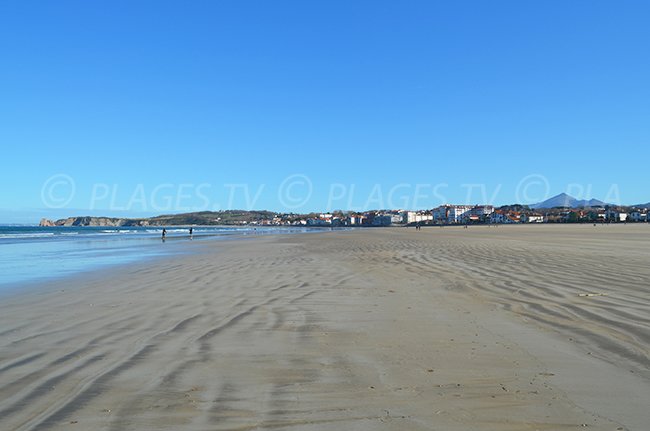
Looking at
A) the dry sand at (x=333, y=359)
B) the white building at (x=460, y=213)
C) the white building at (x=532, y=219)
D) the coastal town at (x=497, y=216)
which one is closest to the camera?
the dry sand at (x=333, y=359)

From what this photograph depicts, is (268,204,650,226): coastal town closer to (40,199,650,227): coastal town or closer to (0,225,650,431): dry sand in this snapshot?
(40,199,650,227): coastal town

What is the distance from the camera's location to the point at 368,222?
190 metres

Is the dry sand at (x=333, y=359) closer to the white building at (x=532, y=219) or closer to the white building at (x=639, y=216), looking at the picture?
the white building at (x=639, y=216)

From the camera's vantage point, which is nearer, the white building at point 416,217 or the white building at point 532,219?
the white building at point 532,219

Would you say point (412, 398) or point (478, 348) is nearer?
point (412, 398)

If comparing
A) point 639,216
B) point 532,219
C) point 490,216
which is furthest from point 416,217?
point 639,216

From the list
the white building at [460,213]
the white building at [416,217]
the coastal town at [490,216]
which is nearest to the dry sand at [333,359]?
the coastal town at [490,216]

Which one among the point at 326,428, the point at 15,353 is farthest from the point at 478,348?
the point at 15,353

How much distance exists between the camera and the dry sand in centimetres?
305

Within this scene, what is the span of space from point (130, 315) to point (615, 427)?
5.98 meters

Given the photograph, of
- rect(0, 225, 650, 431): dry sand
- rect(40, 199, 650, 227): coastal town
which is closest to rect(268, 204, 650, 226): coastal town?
rect(40, 199, 650, 227): coastal town

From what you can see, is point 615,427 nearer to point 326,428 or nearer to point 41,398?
point 326,428

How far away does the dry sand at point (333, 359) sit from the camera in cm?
305

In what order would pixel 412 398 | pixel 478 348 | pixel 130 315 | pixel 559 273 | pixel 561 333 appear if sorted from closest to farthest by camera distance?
pixel 412 398 → pixel 478 348 → pixel 561 333 → pixel 130 315 → pixel 559 273
